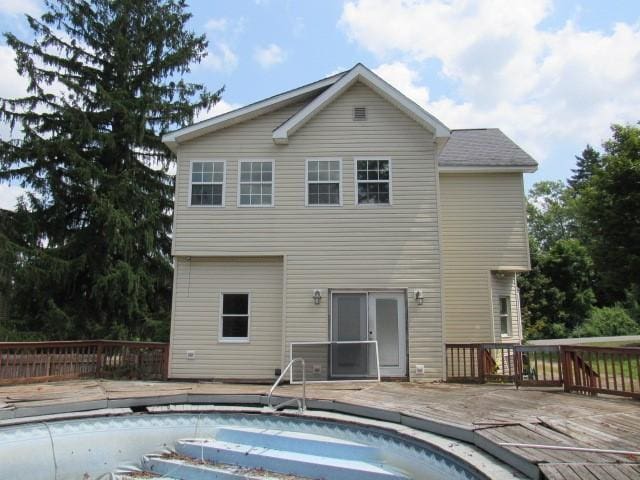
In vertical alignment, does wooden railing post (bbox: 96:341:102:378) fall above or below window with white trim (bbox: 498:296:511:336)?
below

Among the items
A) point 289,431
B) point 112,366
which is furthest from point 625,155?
point 112,366

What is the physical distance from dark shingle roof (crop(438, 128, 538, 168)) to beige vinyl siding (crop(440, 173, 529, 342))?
1.28ft

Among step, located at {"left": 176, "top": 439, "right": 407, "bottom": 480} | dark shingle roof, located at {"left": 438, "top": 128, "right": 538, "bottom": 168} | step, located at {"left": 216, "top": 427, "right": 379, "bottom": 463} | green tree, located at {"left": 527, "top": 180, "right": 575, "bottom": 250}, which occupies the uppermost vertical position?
green tree, located at {"left": 527, "top": 180, "right": 575, "bottom": 250}

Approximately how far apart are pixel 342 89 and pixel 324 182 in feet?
8.27

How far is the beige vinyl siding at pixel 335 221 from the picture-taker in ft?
40.1

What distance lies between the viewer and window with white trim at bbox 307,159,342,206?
42.1ft

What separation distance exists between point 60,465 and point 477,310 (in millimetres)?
10562

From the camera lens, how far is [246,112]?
42.9 ft

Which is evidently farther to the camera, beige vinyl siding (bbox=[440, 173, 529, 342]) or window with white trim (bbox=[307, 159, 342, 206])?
beige vinyl siding (bbox=[440, 173, 529, 342])

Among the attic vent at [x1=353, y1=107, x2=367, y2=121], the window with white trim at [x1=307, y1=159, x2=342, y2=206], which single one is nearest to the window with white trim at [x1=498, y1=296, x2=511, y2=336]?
the window with white trim at [x1=307, y1=159, x2=342, y2=206]

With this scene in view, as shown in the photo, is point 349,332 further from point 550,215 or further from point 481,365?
point 550,215

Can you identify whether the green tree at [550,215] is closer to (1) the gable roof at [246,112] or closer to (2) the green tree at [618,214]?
(2) the green tree at [618,214]

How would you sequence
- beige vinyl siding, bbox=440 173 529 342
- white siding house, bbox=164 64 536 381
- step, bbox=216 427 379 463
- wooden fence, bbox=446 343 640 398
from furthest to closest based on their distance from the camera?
1. beige vinyl siding, bbox=440 173 529 342
2. white siding house, bbox=164 64 536 381
3. wooden fence, bbox=446 343 640 398
4. step, bbox=216 427 379 463

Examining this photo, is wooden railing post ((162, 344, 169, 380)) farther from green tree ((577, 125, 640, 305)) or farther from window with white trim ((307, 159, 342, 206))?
green tree ((577, 125, 640, 305))
